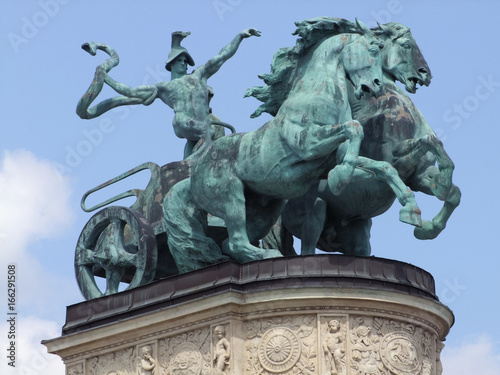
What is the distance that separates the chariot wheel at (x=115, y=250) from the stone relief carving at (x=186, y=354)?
1957 millimetres

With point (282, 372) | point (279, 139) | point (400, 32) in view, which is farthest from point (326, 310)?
point (400, 32)

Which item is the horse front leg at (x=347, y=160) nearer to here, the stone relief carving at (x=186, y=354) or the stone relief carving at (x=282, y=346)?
the stone relief carving at (x=282, y=346)

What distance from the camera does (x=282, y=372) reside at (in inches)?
1045

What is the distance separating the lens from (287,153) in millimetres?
27797

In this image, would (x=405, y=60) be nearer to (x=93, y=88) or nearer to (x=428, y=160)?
(x=428, y=160)

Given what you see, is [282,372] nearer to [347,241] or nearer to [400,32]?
[347,241]

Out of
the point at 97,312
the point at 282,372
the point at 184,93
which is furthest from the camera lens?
the point at 184,93

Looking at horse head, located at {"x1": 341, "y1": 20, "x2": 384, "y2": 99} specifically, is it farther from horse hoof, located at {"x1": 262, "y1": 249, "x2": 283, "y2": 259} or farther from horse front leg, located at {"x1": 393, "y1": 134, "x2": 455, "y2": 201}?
horse hoof, located at {"x1": 262, "y1": 249, "x2": 283, "y2": 259}

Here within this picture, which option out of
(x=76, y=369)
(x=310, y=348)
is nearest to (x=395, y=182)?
(x=310, y=348)

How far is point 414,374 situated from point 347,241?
335cm

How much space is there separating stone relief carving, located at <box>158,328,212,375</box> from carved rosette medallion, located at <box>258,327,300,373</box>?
79 centimetres

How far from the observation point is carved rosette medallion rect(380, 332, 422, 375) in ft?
87.5

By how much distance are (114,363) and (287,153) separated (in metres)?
3.85

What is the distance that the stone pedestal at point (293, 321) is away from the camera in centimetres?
2656
